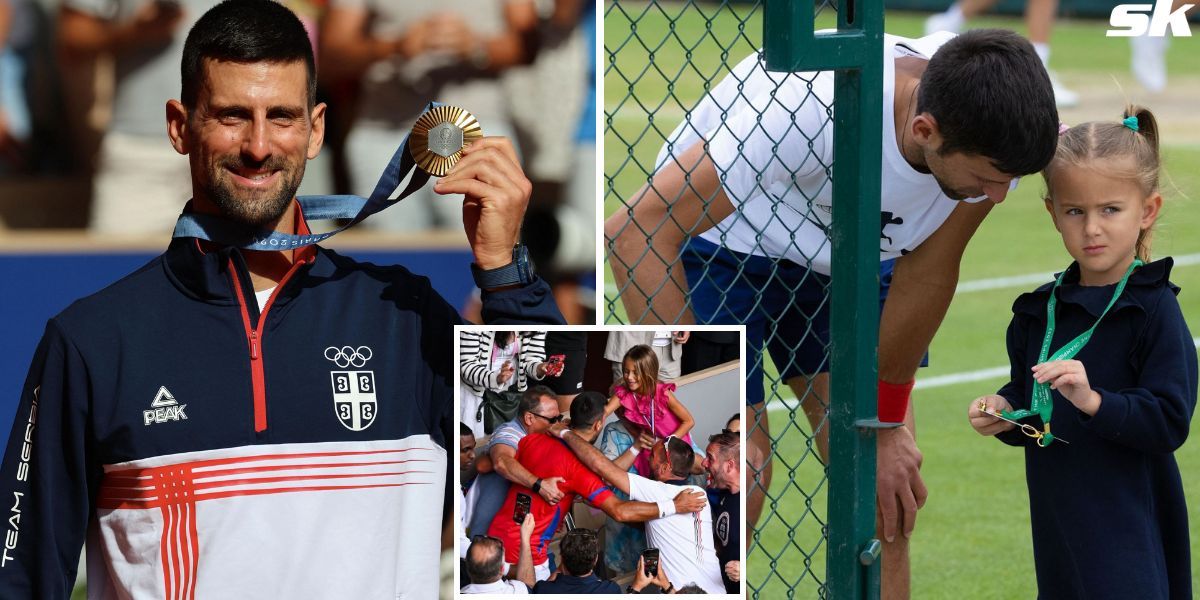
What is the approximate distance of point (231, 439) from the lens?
2303mm

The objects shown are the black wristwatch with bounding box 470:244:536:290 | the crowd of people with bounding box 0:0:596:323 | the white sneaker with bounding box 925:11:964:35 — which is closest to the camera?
the black wristwatch with bounding box 470:244:536:290

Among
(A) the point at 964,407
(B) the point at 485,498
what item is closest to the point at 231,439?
(B) the point at 485,498

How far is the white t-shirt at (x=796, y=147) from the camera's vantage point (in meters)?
2.95

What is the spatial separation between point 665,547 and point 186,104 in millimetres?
1087

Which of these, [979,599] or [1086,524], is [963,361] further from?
[1086,524]

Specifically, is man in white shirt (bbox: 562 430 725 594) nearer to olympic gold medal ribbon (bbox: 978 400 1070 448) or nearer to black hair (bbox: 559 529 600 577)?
black hair (bbox: 559 529 600 577)

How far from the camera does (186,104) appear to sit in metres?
2.36

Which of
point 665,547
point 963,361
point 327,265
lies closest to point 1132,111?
point 665,547

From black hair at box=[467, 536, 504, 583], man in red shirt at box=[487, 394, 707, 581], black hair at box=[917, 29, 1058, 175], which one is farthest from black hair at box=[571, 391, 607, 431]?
black hair at box=[917, 29, 1058, 175]

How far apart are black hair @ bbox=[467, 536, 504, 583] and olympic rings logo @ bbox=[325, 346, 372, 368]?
361 millimetres

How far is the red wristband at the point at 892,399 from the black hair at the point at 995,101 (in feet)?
2.99

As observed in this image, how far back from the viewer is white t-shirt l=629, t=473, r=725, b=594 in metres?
2.38

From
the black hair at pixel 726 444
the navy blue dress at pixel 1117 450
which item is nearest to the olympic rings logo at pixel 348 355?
the black hair at pixel 726 444

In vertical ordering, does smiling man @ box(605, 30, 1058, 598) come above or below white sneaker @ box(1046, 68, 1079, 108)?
below
